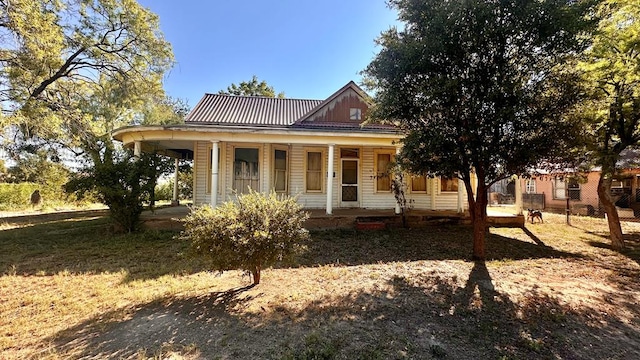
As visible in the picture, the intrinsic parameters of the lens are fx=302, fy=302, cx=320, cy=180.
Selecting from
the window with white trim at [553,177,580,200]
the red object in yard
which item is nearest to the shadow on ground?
the red object in yard

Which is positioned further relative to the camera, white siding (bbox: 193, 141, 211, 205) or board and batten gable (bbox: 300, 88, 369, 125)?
board and batten gable (bbox: 300, 88, 369, 125)

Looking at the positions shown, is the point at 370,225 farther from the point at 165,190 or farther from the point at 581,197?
the point at 165,190

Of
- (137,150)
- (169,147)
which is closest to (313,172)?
(169,147)

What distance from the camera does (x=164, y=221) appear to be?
9.20 m

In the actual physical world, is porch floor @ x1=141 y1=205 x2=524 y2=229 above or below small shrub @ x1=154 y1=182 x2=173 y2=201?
below

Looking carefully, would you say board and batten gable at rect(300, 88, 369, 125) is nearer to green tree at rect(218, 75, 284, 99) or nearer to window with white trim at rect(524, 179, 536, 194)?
window with white trim at rect(524, 179, 536, 194)

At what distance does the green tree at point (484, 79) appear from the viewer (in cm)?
512

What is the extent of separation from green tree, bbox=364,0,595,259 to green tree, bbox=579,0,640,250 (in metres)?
1.07

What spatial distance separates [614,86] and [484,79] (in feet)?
15.8

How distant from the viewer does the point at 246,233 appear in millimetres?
4402

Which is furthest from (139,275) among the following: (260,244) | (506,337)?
(506,337)

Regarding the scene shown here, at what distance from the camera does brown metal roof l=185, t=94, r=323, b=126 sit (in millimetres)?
12359

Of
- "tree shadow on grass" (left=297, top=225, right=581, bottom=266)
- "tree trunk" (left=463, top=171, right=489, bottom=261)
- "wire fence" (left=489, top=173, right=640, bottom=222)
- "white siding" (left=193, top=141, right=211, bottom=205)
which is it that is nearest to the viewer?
"tree trunk" (left=463, top=171, right=489, bottom=261)

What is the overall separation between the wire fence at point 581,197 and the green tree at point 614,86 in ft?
14.7
